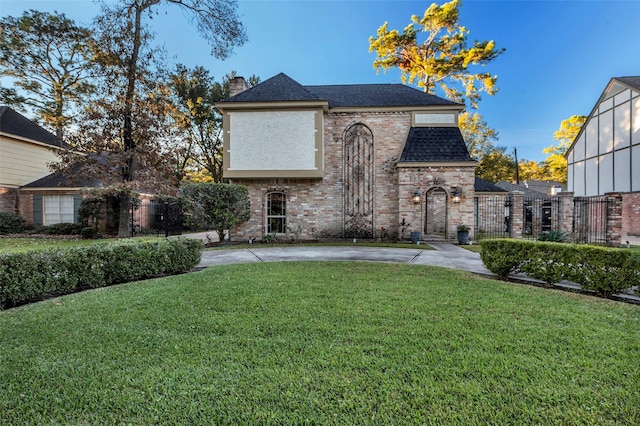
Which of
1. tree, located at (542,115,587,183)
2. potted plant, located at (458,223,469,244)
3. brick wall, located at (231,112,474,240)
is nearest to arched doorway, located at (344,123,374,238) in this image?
brick wall, located at (231,112,474,240)

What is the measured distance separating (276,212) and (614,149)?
18331mm

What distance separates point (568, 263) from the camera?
196 inches

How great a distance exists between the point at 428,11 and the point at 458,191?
14292 millimetres

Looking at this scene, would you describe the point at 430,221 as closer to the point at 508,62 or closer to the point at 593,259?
the point at 593,259

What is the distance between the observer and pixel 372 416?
5.99ft

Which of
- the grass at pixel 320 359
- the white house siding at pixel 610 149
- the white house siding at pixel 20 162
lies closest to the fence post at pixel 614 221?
the white house siding at pixel 610 149

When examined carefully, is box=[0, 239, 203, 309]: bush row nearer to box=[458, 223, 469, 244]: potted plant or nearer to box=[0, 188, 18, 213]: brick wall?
box=[458, 223, 469, 244]: potted plant

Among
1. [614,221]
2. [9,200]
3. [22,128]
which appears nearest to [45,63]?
[22,128]

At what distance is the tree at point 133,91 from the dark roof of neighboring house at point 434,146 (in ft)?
31.9

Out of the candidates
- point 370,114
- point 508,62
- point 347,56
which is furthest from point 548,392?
point 508,62

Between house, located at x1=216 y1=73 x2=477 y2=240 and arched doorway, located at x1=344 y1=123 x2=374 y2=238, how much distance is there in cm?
5

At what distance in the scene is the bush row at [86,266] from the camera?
415 cm

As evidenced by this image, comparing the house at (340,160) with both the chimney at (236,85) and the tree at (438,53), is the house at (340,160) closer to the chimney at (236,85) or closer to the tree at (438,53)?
the chimney at (236,85)

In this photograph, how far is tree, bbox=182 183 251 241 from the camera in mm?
10234
